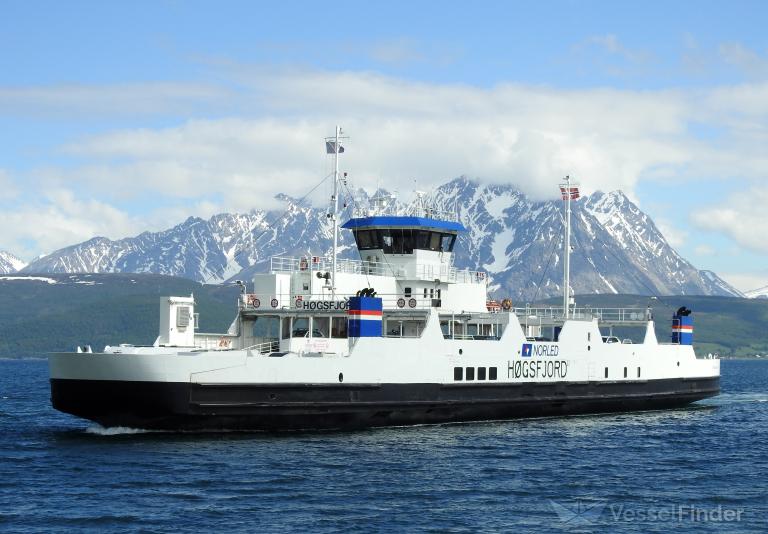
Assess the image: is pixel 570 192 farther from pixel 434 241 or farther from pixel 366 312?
pixel 366 312

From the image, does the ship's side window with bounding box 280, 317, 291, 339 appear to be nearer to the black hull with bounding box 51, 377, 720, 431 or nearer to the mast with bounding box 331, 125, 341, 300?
the mast with bounding box 331, 125, 341, 300

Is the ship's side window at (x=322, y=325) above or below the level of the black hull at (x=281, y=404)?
above

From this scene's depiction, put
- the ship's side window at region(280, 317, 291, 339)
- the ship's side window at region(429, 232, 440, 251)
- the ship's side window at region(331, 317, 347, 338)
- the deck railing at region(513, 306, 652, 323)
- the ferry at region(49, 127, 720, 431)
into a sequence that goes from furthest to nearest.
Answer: the ship's side window at region(429, 232, 440, 251) → the deck railing at region(513, 306, 652, 323) → the ship's side window at region(280, 317, 291, 339) → the ship's side window at region(331, 317, 347, 338) → the ferry at region(49, 127, 720, 431)

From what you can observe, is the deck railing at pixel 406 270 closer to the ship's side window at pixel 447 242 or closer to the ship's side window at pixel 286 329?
the ship's side window at pixel 447 242

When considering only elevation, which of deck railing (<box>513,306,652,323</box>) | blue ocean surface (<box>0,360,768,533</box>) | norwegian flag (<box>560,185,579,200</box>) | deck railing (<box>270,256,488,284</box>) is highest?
norwegian flag (<box>560,185,579,200</box>)

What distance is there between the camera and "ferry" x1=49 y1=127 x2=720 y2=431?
38.5m

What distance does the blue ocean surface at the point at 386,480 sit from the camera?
2753 cm

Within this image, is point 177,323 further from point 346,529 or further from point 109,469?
point 346,529

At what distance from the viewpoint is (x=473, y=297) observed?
51.2 m

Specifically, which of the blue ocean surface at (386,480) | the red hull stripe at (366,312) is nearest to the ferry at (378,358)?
the red hull stripe at (366,312)

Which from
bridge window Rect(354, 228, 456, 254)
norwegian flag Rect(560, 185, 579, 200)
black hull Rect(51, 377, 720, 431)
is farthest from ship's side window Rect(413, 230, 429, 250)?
black hull Rect(51, 377, 720, 431)

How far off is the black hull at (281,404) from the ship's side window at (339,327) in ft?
13.9

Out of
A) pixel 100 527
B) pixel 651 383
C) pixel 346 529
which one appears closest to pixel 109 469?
pixel 100 527

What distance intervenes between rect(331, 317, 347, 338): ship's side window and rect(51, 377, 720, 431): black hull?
4.23 m
